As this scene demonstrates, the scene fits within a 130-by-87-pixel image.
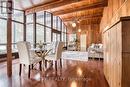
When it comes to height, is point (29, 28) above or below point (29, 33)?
above

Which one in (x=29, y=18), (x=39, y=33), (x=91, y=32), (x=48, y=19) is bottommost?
(x=39, y=33)

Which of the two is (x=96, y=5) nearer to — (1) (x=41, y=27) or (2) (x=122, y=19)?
(1) (x=41, y=27)

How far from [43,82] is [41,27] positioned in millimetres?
6809

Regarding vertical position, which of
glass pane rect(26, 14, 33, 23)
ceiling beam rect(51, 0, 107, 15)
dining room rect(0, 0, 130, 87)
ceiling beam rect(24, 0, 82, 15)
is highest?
ceiling beam rect(51, 0, 107, 15)

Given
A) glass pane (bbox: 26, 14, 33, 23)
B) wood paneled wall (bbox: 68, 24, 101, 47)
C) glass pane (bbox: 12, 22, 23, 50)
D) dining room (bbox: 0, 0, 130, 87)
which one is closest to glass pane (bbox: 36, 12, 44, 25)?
dining room (bbox: 0, 0, 130, 87)

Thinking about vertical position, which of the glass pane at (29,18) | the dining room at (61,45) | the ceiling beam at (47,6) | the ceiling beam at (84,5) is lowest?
the dining room at (61,45)

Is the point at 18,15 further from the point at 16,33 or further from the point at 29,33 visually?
the point at 29,33

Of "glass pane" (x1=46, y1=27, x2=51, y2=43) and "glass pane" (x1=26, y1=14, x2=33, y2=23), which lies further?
"glass pane" (x1=46, y1=27, x2=51, y2=43)

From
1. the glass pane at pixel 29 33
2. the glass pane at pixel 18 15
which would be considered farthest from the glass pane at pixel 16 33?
the glass pane at pixel 29 33

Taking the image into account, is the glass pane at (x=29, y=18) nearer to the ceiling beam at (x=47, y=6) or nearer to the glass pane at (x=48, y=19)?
the ceiling beam at (x=47, y=6)

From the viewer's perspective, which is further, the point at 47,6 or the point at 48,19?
the point at 48,19

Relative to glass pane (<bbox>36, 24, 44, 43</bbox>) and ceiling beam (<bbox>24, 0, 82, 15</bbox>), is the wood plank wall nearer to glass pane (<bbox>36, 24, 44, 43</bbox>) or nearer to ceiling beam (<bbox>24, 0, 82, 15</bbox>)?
ceiling beam (<bbox>24, 0, 82, 15</bbox>)

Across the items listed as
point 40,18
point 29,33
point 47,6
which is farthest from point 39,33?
point 47,6

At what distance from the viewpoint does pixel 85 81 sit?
362 cm
